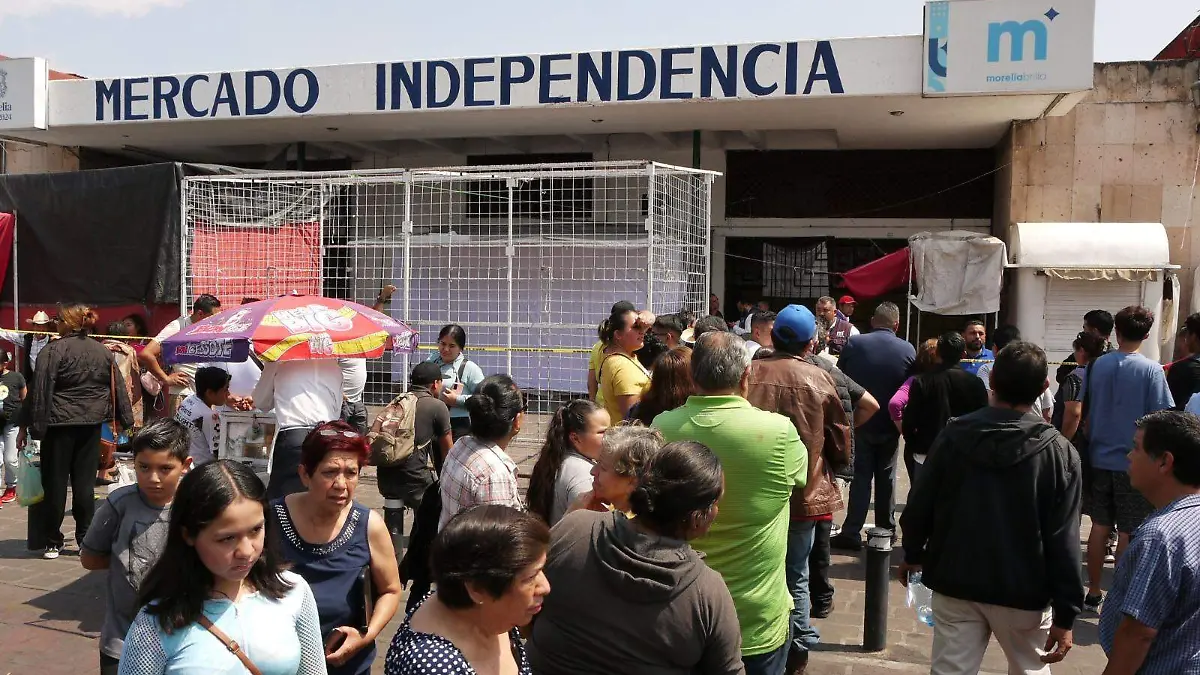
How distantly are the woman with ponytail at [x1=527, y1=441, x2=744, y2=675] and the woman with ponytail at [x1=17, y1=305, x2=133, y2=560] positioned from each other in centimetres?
570

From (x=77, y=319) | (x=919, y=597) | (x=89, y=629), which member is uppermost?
(x=77, y=319)

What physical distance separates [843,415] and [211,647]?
3.29 m

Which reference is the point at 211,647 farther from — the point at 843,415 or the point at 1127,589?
the point at 843,415

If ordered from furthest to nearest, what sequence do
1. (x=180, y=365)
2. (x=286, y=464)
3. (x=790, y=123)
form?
(x=790, y=123) → (x=180, y=365) → (x=286, y=464)

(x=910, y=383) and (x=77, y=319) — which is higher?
(x=77, y=319)

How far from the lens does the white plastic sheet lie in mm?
11836

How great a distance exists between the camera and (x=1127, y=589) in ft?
9.50

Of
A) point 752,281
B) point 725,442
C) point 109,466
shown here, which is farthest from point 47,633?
point 752,281

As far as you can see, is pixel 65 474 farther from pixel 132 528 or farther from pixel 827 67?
pixel 827 67

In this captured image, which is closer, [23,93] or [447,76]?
[447,76]

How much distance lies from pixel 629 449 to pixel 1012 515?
1.53 metres

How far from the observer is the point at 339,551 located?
3189mm

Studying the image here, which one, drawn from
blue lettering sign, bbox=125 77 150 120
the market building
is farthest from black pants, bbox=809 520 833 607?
blue lettering sign, bbox=125 77 150 120

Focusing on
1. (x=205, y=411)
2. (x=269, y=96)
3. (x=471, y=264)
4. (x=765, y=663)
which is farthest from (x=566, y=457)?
(x=269, y=96)
